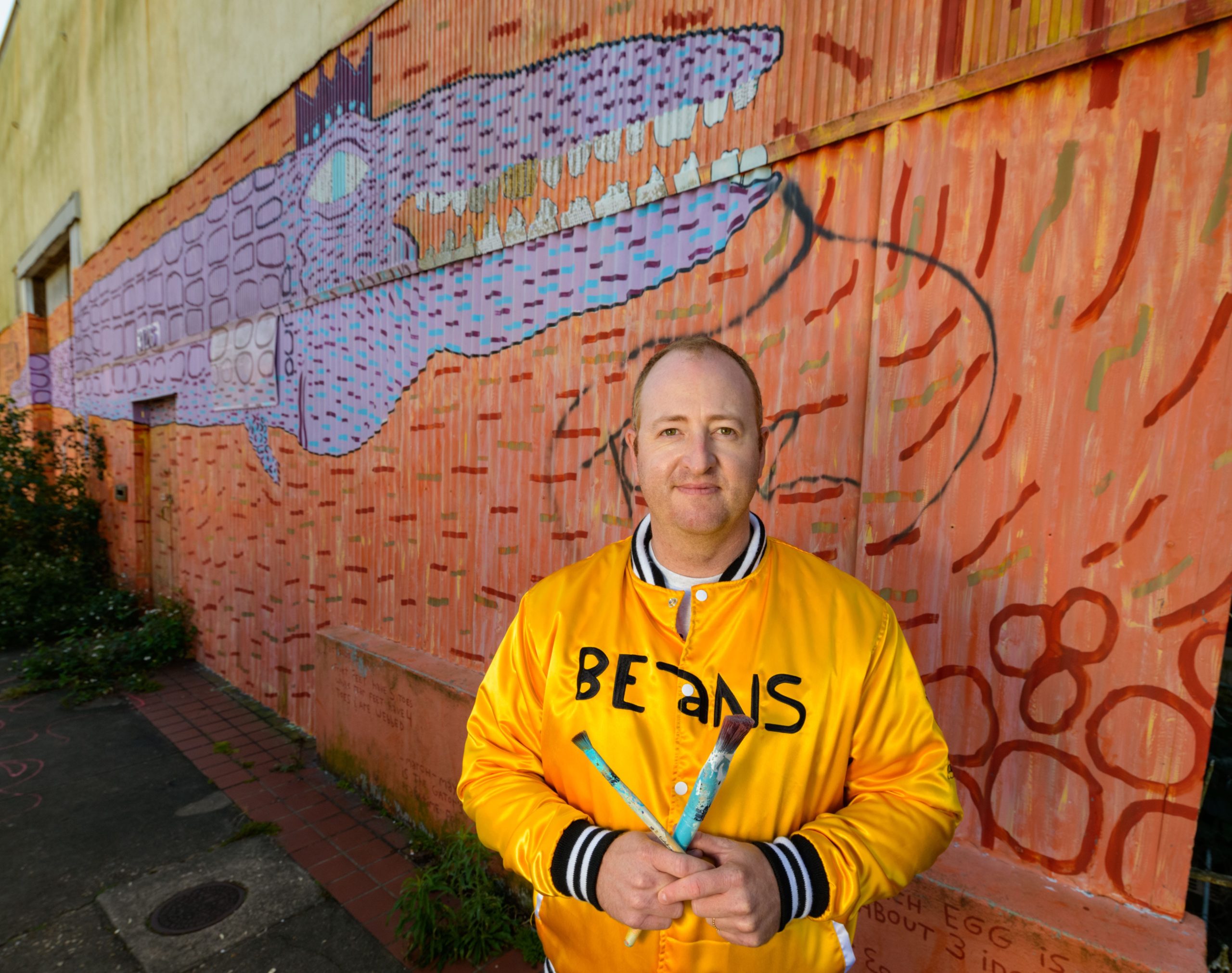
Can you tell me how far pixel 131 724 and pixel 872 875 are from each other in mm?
6614

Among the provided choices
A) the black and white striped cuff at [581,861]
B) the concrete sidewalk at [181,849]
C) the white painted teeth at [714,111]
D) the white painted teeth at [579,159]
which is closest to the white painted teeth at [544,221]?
the white painted teeth at [579,159]

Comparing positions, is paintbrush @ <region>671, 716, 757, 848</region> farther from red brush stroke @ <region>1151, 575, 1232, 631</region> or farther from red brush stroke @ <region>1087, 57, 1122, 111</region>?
red brush stroke @ <region>1087, 57, 1122, 111</region>

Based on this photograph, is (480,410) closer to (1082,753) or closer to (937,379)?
(937,379)

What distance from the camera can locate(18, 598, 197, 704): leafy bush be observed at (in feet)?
20.8

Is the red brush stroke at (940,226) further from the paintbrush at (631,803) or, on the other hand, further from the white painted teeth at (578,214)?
the paintbrush at (631,803)

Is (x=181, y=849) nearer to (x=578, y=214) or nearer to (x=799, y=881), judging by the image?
(x=799, y=881)

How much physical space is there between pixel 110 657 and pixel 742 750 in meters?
7.89

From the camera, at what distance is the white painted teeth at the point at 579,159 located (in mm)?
3064

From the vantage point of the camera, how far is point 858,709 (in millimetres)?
1399

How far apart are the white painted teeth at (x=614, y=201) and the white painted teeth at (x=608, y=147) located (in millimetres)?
133

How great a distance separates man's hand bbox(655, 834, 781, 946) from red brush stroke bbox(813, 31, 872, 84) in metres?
2.40

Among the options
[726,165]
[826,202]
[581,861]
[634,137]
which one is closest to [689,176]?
[726,165]

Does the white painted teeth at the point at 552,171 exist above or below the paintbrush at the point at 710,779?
above

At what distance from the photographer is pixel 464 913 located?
2.94 m
